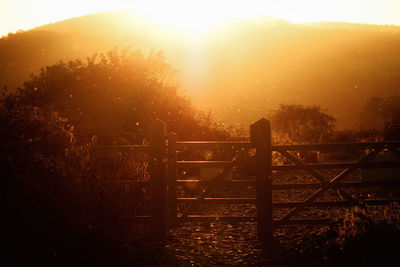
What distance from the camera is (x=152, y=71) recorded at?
1532 cm

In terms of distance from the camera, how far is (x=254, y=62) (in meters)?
87.5

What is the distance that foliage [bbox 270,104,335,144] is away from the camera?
32531mm

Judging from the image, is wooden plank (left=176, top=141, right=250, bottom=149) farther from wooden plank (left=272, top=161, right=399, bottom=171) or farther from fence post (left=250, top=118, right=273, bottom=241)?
wooden plank (left=272, top=161, right=399, bottom=171)

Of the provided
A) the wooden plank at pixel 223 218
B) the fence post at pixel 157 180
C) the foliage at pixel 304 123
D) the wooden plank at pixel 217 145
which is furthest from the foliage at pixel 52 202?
the foliage at pixel 304 123

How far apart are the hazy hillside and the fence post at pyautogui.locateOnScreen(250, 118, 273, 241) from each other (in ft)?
170

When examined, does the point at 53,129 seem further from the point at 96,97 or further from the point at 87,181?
the point at 96,97

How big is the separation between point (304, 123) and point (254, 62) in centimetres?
5412

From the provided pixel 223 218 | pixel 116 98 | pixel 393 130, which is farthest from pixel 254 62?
pixel 223 218

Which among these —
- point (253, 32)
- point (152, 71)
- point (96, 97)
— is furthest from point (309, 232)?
point (253, 32)

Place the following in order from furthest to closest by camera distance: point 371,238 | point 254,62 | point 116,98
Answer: point 254,62
point 116,98
point 371,238

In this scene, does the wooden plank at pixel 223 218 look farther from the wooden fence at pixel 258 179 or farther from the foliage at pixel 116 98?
the foliage at pixel 116 98

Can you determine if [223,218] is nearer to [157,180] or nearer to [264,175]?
[264,175]

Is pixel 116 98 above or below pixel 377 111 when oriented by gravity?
below

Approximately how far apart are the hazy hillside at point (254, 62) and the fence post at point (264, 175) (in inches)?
2039
